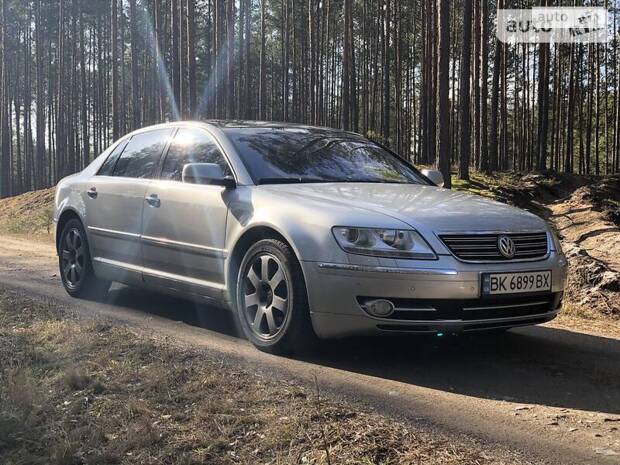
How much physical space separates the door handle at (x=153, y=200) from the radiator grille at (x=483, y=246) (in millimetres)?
2601

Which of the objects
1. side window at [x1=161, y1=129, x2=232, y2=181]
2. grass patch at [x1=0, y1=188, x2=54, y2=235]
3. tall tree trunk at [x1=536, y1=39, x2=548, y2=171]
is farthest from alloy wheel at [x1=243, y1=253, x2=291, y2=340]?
tall tree trunk at [x1=536, y1=39, x2=548, y2=171]

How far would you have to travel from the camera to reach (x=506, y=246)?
12.4 feet

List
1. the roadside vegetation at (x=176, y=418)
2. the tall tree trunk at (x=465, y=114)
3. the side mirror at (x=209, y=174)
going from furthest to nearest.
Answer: the tall tree trunk at (x=465, y=114) < the side mirror at (x=209, y=174) < the roadside vegetation at (x=176, y=418)

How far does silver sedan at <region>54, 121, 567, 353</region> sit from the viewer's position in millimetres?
3627

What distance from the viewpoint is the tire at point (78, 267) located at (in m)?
6.18

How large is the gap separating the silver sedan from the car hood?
0.01 metres

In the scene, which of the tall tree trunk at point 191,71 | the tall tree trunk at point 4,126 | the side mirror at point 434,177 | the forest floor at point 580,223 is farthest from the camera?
the tall tree trunk at point 4,126

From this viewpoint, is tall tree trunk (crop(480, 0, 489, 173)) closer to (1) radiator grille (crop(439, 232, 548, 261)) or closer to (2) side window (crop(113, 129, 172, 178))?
(2) side window (crop(113, 129, 172, 178))

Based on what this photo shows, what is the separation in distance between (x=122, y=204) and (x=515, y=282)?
3604mm

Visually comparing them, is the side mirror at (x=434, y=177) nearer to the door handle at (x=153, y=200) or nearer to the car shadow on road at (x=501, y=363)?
the car shadow on road at (x=501, y=363)

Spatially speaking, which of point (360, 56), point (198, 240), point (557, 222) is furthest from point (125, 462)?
point (360, 56)

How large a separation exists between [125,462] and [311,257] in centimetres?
169

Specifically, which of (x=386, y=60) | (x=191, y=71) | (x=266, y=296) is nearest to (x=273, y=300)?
(x=266, y=296)

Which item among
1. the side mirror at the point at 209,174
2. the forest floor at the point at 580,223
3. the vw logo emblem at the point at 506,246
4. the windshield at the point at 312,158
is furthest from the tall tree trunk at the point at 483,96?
the vw logo emblem at the point at 506,246
